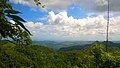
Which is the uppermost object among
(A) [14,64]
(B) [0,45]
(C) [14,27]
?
(C) [14,27]

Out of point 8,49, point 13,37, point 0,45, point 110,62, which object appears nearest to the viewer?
point 13,37

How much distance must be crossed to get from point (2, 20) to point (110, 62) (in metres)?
23.4

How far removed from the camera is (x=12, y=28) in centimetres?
240

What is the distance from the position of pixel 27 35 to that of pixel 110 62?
23.3 meters

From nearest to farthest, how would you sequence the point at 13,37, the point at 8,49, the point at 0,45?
the point at 13,37 → the point at 0,45 → the point at 8,49

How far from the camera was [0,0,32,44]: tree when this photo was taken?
7.73 ft

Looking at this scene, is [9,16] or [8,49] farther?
[8,49]

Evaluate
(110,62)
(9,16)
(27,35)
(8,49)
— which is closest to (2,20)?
(9,16)

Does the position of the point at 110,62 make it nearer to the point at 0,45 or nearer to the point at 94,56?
the point at 94,56

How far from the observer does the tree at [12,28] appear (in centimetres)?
236

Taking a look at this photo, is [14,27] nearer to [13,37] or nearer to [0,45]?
[13,37]

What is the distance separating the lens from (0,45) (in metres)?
2.55

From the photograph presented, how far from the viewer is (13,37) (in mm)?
2363

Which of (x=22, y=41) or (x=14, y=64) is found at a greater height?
(x=22, y=41)
